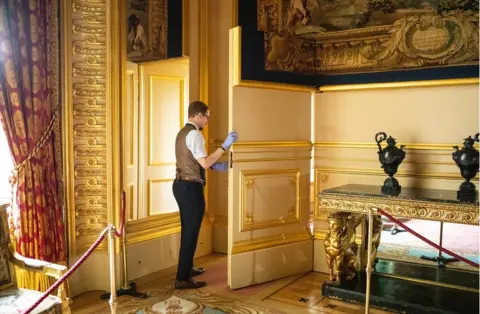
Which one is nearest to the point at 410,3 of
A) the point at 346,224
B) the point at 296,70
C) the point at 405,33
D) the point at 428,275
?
the point at 405,33

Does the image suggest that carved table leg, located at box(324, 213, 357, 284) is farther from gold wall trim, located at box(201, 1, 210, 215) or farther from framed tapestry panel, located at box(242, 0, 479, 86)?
gold wall trim, located at box(201, 1, 210, 215)

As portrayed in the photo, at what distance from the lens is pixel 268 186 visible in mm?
4570

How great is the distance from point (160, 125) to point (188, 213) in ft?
4.32

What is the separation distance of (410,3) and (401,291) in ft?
8.70

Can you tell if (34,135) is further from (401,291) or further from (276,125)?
(401,291)

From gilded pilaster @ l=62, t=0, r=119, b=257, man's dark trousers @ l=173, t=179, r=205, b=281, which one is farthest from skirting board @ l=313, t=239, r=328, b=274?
gilded pilaster @ l=62, t=0, r=119, b=257

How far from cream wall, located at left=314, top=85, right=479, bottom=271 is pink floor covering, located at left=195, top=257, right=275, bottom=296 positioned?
36.0 inches

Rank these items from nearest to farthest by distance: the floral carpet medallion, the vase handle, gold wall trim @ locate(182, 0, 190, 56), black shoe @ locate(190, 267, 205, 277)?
the floral carpet medallion
the vase handle
black shoe @ locate(190, 267, 205, 277)
gold wall trim @ locate(182, 0, 190, 56)

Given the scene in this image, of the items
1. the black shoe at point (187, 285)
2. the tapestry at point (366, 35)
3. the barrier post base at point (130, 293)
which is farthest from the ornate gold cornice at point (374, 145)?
the barrier post base at point (130, 293)

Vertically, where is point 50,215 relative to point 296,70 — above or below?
below

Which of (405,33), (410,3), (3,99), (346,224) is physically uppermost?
(410,3)

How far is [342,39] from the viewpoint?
4.75 meters

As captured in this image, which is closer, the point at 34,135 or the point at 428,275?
the point at 34,135

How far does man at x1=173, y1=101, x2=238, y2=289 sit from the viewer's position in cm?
418
